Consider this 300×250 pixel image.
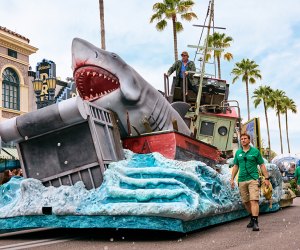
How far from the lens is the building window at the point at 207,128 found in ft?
37.4

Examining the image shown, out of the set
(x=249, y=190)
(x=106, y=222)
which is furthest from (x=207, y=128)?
(x=106, y=222)

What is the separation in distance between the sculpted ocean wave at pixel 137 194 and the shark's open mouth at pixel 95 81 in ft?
3.95

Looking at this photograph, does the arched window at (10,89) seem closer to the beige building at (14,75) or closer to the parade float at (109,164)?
the beige building at (14,75)

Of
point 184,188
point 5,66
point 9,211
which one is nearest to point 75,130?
point 9,211

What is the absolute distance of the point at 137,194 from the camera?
6.54 meters

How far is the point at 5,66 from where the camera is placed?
95.5 feet

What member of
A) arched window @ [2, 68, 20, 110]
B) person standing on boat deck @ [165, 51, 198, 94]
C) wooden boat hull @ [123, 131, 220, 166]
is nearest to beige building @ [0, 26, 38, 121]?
arched window @ [2, 68, 20, 110]

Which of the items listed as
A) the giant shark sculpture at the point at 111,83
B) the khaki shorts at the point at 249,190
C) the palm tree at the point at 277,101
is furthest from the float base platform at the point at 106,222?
the palm tree at the point at 277,101

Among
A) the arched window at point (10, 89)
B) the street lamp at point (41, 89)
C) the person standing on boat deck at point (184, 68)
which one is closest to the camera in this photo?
the person standing on boat deck at point (184, 68)

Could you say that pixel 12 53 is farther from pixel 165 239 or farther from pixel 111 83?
pixel 165 239

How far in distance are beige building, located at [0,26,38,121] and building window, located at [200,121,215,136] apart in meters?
20.0

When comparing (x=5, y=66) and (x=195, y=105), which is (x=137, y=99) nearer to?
(x=195, y=105)

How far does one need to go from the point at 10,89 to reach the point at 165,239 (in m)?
25.1

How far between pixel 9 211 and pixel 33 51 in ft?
83.2
